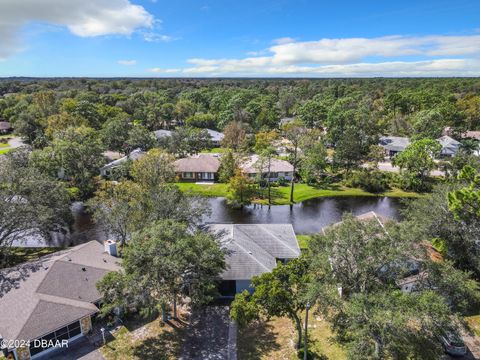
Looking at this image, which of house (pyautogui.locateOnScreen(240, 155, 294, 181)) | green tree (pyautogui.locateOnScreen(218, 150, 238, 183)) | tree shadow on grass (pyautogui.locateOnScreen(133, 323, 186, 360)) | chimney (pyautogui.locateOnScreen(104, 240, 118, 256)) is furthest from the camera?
house (pyautogui.locateOnScreen(240, 155, 294, 181))

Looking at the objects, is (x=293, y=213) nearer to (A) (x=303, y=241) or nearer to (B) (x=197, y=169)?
(A) (x=303, y=241)

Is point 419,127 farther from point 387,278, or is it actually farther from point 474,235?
point 387,278

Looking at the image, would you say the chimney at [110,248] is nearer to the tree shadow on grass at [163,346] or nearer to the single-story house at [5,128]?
the tree shadow on grass at [163,346]

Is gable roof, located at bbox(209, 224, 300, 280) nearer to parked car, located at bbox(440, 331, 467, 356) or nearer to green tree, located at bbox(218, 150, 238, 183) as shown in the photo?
parked car, located at bbox(440, 331, 467, 356)

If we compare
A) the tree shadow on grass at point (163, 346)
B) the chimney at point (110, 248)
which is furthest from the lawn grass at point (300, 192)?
the tree shadow on grass at point (163, 346)

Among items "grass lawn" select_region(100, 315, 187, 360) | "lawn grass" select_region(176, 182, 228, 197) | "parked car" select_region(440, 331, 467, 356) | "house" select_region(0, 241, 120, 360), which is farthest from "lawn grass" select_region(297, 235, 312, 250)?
"house" select_region(0, 241, 120, 360)

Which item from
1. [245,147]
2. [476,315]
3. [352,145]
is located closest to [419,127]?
[352,145]

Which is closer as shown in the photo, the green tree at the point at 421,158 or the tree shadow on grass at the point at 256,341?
the tree shadow on grass at the point at 256,341

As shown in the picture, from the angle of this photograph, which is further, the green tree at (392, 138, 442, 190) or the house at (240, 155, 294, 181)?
the house at (240, 155, 294, 181)
